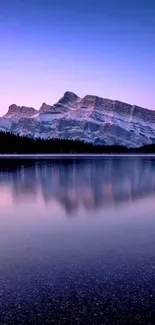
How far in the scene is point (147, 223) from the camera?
1627cm

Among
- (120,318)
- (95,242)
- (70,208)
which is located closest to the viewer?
(120,318)

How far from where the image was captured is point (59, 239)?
44.0ft

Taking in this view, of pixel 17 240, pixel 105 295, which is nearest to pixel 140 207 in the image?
pixel 17 240

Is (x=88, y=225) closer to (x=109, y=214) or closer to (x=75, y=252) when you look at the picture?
(x=109, y=214)

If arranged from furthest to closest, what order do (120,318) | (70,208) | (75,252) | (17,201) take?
(17,201), (70,208), (75,252), (120,318)

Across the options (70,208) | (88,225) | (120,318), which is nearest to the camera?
(120,318)

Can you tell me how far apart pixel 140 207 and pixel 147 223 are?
14.1ft

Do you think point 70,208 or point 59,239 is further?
point 70,208

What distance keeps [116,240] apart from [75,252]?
87.4 inches

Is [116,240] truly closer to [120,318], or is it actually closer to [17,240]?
[17,240]

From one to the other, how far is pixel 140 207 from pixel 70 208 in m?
4.14

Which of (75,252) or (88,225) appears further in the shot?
(88,225)

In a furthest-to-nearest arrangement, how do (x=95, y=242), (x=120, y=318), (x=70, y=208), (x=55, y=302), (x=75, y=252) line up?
(x=70, y=208)
(x=95, y=242)
(x=75, y=252)
(x=55, y=302)
(x=120, y=318)

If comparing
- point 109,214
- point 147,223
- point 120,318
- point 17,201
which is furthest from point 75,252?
point 17,201
